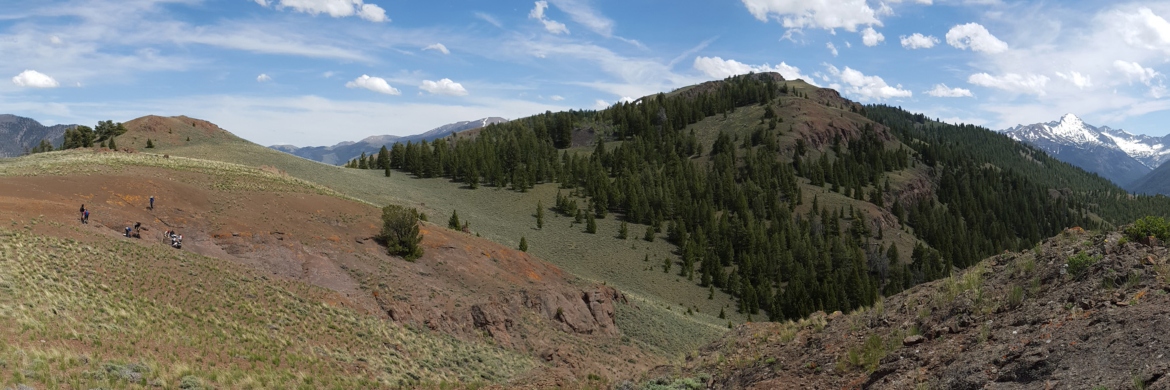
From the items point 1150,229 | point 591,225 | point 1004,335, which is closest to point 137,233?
point 1004,335

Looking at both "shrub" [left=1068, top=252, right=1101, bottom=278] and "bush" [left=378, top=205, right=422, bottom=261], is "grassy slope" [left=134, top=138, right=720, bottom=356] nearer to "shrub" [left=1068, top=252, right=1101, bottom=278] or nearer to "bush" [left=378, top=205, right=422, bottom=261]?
"bush" [left=378, top=205, right=422, bottom=261]

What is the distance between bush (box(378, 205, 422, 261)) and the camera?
1697 inches

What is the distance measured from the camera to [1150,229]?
14.3 meters

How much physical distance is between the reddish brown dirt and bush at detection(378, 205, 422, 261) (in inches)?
28.6

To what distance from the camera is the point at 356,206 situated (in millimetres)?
50875

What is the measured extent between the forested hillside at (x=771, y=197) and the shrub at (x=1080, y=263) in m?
73.1

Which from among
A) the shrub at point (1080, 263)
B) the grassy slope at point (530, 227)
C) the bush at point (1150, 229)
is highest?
the bush at point (1150, 229)

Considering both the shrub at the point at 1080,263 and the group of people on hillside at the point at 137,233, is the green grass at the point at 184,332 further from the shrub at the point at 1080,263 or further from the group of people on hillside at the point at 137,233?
the shrub at the point at 1080,263

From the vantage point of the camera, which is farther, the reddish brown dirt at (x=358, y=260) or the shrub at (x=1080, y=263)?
the reddish brown dirt at (x=358, y=260)

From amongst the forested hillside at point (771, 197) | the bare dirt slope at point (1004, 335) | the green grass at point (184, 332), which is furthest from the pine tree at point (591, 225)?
the bare dirt slope at point (1004, 335)

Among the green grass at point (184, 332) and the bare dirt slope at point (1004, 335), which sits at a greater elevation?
the bare dirt slope at point (1004, 335)

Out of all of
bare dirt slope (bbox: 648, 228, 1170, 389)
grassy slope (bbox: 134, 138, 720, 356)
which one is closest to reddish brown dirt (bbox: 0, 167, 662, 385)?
bare dirt slope (bbox: 648, 228, 1170, 389)

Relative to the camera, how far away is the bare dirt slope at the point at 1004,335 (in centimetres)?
1055

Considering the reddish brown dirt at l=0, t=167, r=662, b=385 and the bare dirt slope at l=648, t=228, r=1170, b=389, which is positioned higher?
the bare dirt slope at l=648, t=228, r=1170, b=389
